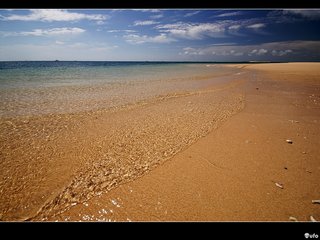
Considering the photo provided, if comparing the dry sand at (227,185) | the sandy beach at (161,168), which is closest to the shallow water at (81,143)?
the sandy beach at (161,168)

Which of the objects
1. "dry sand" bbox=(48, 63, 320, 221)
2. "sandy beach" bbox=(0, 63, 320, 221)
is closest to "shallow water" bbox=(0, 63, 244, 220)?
"sandy beach" bbox=(0, 63, 320, 221)

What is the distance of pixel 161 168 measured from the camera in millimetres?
3109

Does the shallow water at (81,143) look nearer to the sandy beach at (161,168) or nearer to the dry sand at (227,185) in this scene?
the sandy beach at (161,168)

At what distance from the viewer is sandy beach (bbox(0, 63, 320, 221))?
2.32 meters

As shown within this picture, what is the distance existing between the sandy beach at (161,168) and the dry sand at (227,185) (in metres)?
0.01

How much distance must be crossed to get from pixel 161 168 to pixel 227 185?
3.00 ft

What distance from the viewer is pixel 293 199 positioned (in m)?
2.45

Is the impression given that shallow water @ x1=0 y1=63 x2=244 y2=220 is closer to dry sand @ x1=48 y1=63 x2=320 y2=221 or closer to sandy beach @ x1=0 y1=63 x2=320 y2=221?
sandy beach @ x1=0 y1=63 x2=320 y2=221

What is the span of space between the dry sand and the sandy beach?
0.04ft

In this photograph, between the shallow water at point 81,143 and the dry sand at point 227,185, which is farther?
the shallow water at point 81,143

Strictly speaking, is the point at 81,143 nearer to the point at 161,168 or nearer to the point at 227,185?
the point at 161,168

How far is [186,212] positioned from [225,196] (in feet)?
1.77

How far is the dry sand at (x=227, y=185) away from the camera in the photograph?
2.26 meters

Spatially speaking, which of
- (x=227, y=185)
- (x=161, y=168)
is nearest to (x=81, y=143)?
(x=161, y=168)
